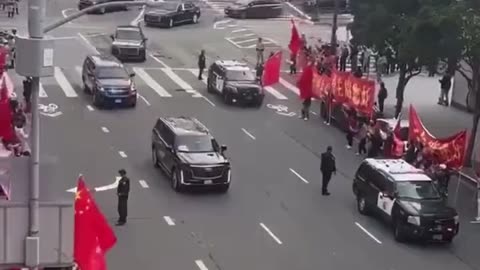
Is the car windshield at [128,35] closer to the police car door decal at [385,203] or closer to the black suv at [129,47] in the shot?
the black suv at [129,47]

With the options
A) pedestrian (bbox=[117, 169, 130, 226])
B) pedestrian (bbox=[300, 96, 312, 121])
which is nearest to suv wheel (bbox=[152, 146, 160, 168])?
pedestrian (bbox=[117, 169, 130, 226])

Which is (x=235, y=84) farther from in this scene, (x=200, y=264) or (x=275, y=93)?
(x=200, y=264)

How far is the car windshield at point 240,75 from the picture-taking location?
145 ft

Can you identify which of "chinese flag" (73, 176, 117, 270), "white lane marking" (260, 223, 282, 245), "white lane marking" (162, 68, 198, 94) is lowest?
"white lane marking" (162, 68, 198, 94)

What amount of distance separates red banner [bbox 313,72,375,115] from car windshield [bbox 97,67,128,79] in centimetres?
780

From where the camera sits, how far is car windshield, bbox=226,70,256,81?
44.1 meters

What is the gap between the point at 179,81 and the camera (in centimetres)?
4838

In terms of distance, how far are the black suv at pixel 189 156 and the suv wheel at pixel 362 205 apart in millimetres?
3798

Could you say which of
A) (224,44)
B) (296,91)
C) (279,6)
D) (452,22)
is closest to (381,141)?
(452,22)

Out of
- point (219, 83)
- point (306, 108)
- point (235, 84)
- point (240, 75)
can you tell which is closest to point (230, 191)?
point (306, 108)

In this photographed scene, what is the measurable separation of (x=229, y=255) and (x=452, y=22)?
13658mm

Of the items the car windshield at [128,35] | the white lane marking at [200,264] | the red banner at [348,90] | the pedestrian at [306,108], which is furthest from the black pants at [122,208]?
the car windshield at [128,35]

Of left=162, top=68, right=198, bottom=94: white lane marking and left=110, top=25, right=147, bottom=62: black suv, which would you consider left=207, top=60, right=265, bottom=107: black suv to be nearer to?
left=162, top=68, right=198, bottom=94: white lane marking

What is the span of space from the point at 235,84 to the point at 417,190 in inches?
673
